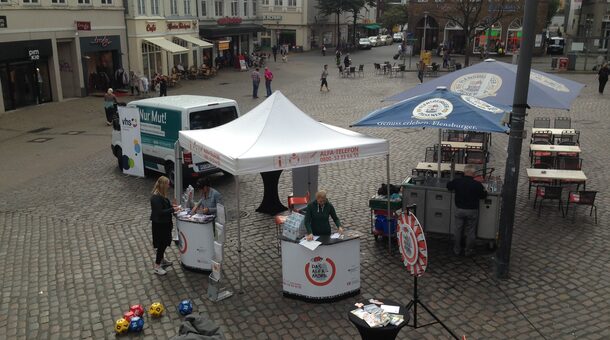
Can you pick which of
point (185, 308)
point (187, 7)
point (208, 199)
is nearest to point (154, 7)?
point (187, 7)

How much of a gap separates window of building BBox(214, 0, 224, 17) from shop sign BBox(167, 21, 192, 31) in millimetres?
6246

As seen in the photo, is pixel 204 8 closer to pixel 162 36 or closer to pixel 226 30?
pixel 226 30

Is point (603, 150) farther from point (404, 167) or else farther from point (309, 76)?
point (309, 76)

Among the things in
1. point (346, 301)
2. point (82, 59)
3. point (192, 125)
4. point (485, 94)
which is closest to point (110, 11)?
point (82, 59)

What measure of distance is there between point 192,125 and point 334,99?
1602 cm

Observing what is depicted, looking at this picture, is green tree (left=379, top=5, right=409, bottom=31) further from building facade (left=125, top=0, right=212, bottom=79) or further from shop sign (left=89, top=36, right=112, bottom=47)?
shop sign (left=89, top=36, right=112, bottom=47)

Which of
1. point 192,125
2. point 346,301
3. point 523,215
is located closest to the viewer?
point 346,301

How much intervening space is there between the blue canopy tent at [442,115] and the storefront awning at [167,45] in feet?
88.4

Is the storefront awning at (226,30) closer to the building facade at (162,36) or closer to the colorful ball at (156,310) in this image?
the building facade at (162,36)

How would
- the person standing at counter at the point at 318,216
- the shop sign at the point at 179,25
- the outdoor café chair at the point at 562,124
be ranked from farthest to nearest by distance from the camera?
the shop sign at the point at 179,25 < the outdoor café chair at the point at 562,124 < the person standing at counter at the point at 318,216

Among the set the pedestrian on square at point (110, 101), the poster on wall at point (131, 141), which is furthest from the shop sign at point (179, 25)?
the poster on wall at point (131, 141)

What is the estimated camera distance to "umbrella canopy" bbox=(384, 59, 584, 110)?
33.9ft

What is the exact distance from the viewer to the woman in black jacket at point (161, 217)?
27.0 feet

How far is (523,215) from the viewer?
1078 centimetres
